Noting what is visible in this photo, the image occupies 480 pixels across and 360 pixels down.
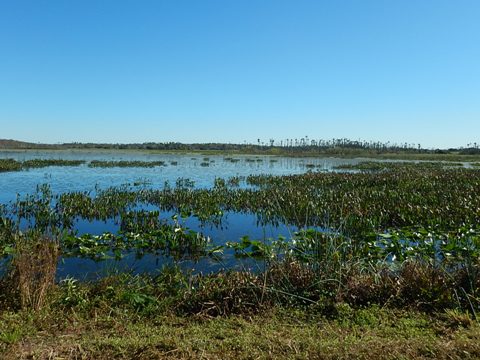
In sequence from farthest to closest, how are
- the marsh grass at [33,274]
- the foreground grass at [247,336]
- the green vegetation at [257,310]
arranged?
the marsh grass at [33,274] < the green vegetation at [257,310] < the foreground grass at [247,336]

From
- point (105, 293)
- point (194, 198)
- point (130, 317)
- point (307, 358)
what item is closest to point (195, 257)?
point (105, 293)

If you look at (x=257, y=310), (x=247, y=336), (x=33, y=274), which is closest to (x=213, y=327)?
(x=247, y=336)

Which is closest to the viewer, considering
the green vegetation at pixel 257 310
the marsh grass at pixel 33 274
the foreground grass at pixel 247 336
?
the foreground grass at pixel 247 336

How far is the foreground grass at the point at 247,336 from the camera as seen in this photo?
3887 millimetres

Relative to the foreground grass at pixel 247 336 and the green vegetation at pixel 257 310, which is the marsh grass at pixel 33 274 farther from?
the foreground grass at pixel 247 336

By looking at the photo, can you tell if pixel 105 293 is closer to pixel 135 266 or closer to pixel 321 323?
pixel 135 266

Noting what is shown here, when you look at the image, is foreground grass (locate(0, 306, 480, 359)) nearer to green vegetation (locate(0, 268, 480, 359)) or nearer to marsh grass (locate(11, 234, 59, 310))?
green vegetation (locate(0, 268, 480, 359))

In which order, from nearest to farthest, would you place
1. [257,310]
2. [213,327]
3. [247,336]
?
[247,336]
[213,327]
[257,310]

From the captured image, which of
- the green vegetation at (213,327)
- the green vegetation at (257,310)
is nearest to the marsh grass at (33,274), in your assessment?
the green vegetation at (257,310)

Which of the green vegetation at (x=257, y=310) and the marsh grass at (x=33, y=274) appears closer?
the green vegetation at (x=257, y=310)

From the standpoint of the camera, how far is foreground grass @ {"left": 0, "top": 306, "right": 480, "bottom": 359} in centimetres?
389

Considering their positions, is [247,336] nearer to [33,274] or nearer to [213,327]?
[213,327]

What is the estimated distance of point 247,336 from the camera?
4375 mm

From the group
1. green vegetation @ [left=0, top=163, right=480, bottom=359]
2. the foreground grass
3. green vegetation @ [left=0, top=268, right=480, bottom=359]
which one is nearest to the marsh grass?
green vegetation @ [left=0, top=163, right=480, bottom=359]
